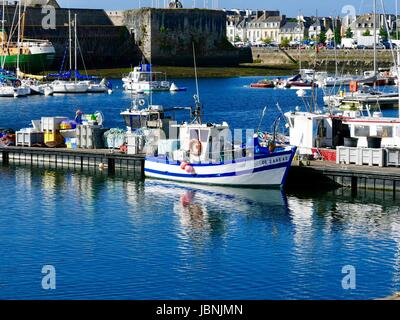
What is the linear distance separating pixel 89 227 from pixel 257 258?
6.33 meters

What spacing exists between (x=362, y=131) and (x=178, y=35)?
85.0 m

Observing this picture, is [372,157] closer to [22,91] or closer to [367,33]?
[22,91]

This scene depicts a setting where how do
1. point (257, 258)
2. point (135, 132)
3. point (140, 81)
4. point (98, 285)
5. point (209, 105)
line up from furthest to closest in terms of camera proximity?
point (140, 81), point (209, 105), point (135, 132), point (257, 258), point (98, 285)

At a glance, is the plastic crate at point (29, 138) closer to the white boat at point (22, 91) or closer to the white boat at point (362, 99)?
the white boat at point (362, 99)

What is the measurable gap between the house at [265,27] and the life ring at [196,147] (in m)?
131

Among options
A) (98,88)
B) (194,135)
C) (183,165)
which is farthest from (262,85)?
(183,165)

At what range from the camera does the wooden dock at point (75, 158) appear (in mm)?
39656

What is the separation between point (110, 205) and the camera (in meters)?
34.3

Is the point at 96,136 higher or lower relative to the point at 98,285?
higher

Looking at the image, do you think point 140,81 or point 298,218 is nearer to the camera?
point 298,218

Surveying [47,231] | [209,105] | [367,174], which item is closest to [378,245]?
[367,174]

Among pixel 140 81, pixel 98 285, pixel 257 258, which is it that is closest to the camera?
pixel 98 285

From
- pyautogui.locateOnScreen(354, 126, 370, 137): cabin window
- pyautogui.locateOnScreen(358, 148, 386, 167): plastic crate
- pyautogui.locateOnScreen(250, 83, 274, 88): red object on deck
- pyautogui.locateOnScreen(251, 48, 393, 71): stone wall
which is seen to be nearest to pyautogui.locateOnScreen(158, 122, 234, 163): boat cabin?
pyautogui.locateOnScreen(358, 148, 386, 167): plastic crate

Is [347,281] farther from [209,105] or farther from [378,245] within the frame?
[209,105]
